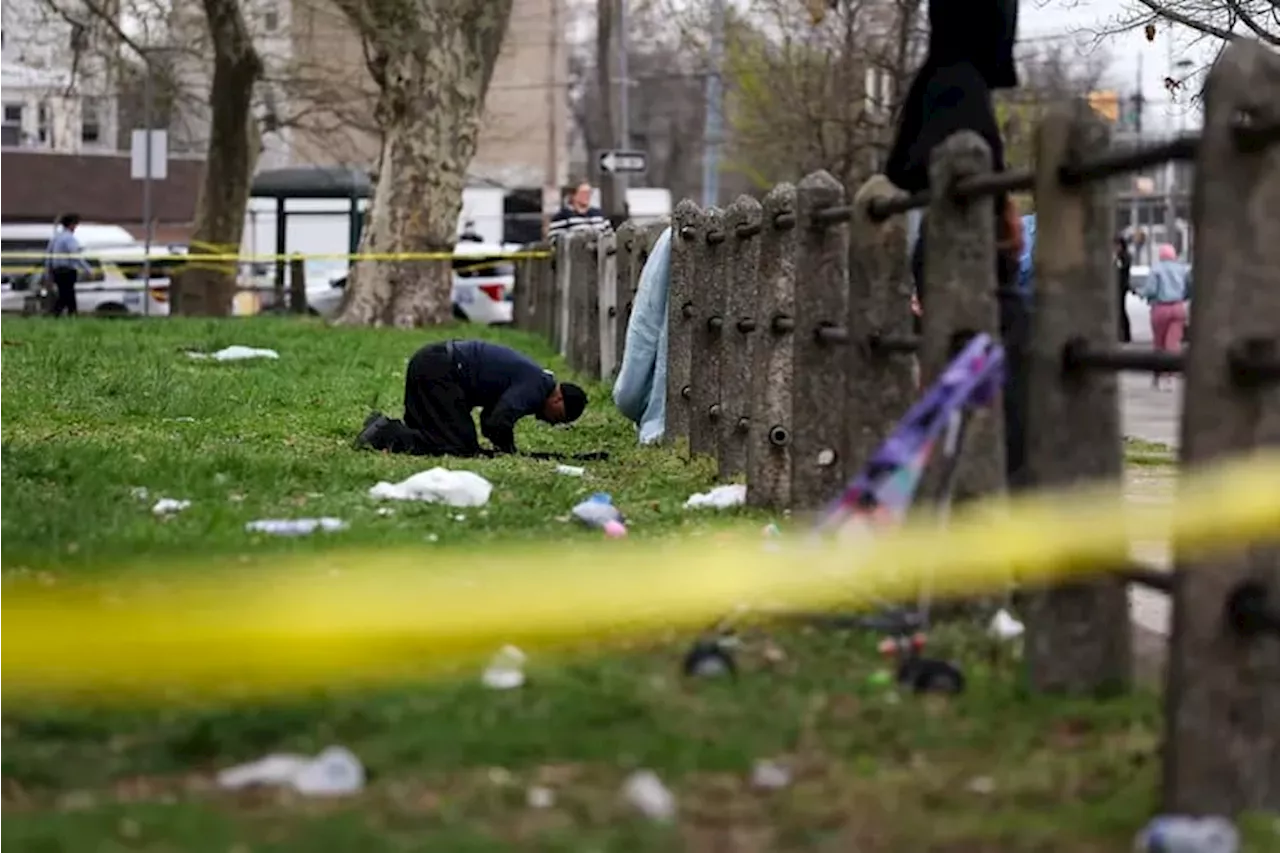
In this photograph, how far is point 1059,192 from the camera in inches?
206

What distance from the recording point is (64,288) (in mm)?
36406

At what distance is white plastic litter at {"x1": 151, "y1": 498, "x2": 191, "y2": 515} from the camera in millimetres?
8329

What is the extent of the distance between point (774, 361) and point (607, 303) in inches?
355

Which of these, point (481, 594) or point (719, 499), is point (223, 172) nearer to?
point (719, 499)

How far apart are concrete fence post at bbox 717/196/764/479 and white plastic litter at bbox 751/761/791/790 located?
5.29 metres

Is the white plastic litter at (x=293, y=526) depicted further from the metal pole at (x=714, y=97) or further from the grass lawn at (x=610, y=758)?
the metal pole at (x=714, y=97)

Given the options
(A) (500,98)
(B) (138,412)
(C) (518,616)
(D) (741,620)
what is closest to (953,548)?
(D) (741,620)

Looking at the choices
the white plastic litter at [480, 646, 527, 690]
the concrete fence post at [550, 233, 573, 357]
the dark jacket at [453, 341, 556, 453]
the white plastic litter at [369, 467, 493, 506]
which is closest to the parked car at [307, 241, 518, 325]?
the concrete fence post at [550, 233, 573, 357]

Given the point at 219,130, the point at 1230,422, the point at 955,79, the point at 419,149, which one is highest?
the point at 219,130

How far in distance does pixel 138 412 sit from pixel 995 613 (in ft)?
27.8

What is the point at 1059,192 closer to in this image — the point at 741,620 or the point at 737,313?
the point at 741,620

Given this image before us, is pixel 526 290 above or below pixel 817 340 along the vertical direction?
above

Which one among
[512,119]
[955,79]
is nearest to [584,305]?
[955,79]

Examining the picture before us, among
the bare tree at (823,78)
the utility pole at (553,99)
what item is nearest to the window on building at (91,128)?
the utility pole at (553,99)
